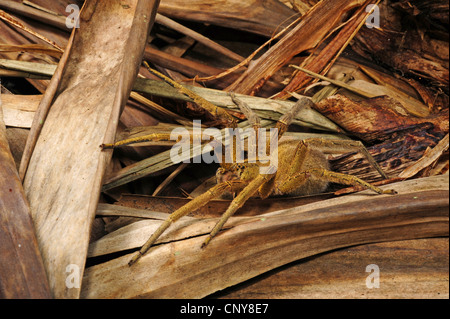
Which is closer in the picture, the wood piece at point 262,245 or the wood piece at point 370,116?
the wood piece at point 262,245

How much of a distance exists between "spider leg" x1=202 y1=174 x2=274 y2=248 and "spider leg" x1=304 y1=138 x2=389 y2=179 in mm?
219

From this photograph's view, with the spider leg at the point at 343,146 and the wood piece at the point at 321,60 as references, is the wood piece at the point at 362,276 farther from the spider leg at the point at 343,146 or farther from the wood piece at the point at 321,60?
the wood piece at the point at 321,60

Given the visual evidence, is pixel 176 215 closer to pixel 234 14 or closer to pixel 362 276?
pixel 362 276

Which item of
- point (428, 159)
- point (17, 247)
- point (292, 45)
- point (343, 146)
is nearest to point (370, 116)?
point (343, 146)

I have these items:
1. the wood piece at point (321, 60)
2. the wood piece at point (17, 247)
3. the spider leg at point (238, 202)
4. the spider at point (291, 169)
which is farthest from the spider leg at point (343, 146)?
the wood piece at point (17, 247)

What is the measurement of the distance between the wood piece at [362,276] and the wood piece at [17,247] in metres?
0.48

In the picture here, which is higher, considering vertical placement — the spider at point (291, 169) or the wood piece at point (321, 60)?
the wood piece at point (321, 60)

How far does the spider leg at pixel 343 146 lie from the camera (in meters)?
1.38

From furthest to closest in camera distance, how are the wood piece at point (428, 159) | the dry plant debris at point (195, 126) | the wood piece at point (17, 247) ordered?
the wood piece at point (428, 159), the dry plant debris at point (195, 126), the wood piece at point (17, 247)

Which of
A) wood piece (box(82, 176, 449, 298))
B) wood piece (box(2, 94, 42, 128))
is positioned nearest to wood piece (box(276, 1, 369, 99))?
wood piece (box(82, 176, 449, 298))

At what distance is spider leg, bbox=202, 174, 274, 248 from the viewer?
1120 millimetres

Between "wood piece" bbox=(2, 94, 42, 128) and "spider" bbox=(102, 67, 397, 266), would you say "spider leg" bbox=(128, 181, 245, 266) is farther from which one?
"wood piece" bbox=(2, 94, 42, 128)
